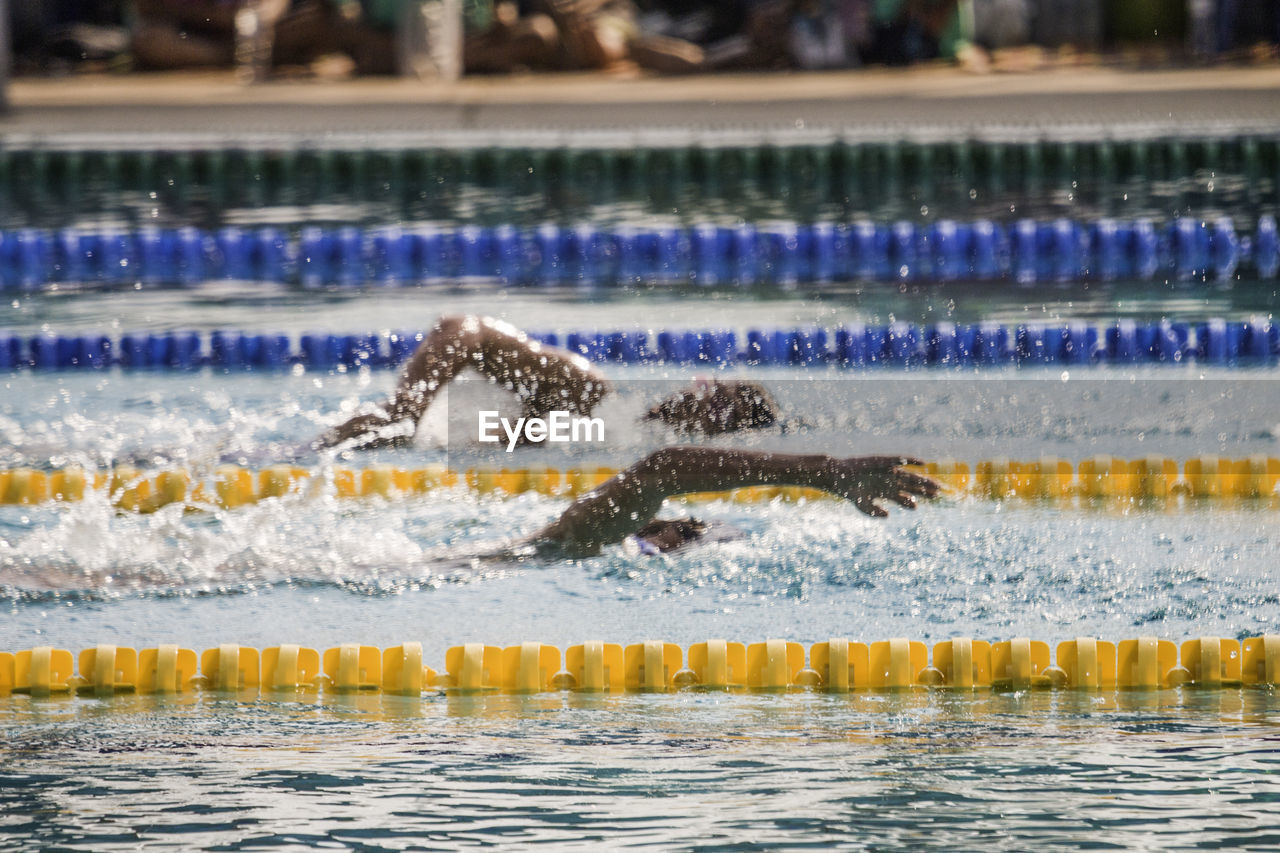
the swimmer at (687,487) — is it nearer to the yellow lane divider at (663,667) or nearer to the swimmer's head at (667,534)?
the swimmer's head at (667,534)

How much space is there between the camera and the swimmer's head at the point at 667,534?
3895mm

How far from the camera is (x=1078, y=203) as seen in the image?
856 cm

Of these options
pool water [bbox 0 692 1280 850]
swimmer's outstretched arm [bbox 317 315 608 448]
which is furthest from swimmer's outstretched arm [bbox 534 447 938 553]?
swimmer's outstretched arm [bbox 317 315 608 448]

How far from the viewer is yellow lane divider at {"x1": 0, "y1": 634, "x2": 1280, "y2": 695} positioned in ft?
10.3

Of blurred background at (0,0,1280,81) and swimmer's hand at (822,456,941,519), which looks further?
blurred background at (0,0,1280,81)

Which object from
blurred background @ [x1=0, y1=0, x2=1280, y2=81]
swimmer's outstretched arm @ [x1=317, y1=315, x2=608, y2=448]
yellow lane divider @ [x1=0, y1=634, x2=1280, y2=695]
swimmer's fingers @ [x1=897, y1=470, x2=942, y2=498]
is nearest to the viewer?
yellow lane divider @ [x1=0, y1=634, x2=1280, y2=695]

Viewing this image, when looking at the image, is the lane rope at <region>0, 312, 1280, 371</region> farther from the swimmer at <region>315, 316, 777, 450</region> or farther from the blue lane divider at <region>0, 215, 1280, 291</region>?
the swimmer at <region>315, 316, 777, 450</region>

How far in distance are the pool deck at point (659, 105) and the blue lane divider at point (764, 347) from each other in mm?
3582

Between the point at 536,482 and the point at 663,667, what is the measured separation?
4.60 feet

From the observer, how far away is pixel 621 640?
350cm

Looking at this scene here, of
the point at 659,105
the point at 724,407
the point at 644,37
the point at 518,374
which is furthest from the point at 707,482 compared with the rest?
the point at 644,37

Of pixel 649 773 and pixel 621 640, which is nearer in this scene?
pixel 649 773

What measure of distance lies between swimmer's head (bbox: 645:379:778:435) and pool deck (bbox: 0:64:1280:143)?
18.5 ft

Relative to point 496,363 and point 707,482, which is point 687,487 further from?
point 496,363
